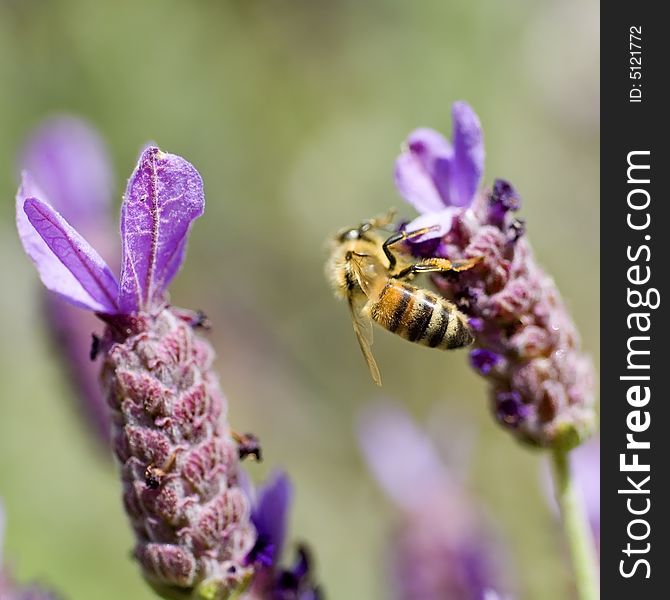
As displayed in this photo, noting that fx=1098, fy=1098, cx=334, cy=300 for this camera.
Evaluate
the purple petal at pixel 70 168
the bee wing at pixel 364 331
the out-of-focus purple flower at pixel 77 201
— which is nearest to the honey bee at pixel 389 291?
the bee wing at pixel 364 331

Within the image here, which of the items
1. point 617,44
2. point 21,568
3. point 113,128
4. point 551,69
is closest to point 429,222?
point 617,44

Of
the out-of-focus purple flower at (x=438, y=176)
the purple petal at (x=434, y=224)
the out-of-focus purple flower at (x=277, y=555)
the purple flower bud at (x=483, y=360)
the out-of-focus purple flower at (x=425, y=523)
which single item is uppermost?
the out-of-focus purple flower at (x=438, y=176)

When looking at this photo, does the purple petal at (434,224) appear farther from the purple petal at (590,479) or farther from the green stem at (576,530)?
the purple petal at (590,479)

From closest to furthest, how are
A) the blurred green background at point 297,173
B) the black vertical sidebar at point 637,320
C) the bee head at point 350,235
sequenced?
the black vertical sidebar at point 637,320 → the bee head at point 350,235 → the blurred green background at point 297,173

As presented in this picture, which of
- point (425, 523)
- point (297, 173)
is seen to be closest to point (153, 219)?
point (425, 523)

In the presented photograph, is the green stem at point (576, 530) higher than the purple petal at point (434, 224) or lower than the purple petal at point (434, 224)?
lower

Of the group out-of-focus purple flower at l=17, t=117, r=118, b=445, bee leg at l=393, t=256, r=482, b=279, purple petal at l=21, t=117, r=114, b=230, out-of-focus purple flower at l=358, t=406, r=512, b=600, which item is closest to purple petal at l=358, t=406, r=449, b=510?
out-of-focus purple flower at l=358, t=406, r=512, b=600

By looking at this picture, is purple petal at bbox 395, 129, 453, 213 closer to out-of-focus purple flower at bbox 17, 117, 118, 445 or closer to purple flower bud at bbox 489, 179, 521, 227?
purple flower bud at bbox 489, 179, 521, 227
